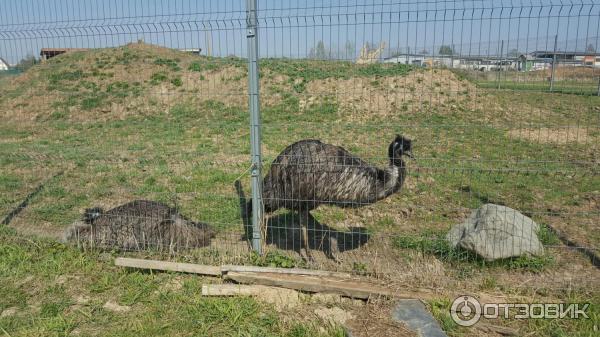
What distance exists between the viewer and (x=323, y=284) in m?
4.50

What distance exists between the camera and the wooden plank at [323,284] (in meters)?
4.37

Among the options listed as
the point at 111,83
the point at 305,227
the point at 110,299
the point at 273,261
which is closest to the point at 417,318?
the point at 273,261

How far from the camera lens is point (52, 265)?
516 cm

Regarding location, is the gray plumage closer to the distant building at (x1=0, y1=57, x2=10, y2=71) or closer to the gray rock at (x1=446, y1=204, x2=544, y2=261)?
the gray rock at (x1=446, y1=204, x2=544, y2=261)

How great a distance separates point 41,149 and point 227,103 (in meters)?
6.00

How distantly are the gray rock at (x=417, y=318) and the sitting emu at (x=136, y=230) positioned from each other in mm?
2695

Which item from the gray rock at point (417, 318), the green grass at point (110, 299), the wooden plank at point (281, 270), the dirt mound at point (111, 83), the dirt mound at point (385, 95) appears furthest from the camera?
the dirt mound at point (111, 83)

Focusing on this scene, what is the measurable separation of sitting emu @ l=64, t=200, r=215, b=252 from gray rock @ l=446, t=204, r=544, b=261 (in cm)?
315

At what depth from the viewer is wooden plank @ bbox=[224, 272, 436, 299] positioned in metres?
4.37

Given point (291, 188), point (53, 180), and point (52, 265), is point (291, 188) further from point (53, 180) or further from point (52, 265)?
point (53, 180)

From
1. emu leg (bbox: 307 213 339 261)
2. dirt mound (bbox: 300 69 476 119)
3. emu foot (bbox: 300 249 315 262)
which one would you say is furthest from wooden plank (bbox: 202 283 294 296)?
dirt mound (bbox: 300 69 476 119)

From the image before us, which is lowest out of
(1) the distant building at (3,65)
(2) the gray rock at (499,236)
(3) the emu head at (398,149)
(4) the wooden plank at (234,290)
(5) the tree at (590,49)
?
(4) the wooden plank at (234,290)

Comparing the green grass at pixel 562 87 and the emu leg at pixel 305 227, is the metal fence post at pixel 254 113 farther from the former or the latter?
the green grass at pixel 562 87

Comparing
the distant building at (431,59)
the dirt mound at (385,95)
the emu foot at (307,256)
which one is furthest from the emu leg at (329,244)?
the dirt mound at (385,95)
